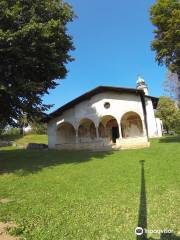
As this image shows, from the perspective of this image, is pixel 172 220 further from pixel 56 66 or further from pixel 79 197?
pixel 56 66

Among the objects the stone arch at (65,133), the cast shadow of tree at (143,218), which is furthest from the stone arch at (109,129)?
the cast shadow of tree at (143,218)

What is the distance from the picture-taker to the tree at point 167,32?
18.8m

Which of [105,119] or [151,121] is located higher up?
[105,119]

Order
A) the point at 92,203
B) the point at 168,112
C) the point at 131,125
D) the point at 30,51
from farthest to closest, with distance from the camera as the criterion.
Result: the point at 168,112 < the point at 131,125 < the point at 30,51 < the point at 92,203

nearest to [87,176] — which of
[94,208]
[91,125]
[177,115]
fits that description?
[94,208]

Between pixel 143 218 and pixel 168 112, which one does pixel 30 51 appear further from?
pixel 168 112

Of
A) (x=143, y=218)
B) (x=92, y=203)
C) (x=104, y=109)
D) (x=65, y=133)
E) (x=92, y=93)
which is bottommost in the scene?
(x=143, y=218)

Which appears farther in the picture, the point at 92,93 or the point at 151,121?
the point at 151,121

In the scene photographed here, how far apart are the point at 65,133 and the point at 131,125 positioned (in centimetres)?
901

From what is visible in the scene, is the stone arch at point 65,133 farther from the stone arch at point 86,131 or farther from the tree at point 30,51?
the tree at point 30,51

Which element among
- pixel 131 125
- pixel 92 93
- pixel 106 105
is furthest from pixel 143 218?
pixel 131 125

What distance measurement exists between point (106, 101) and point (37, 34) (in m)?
15.0

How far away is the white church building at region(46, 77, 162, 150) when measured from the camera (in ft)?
85.1

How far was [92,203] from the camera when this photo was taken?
6.89 m
